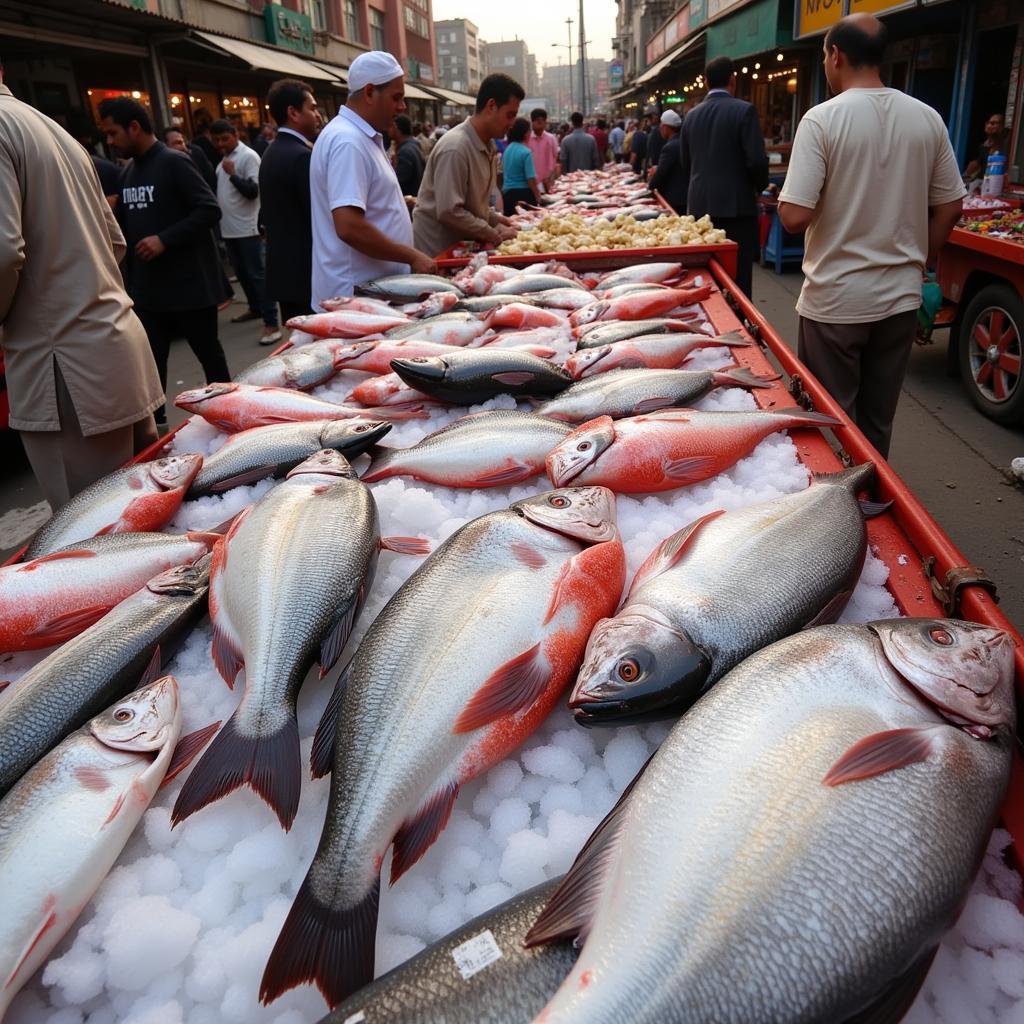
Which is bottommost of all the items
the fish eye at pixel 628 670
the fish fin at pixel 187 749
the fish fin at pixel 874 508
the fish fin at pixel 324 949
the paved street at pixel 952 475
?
the paved street at pixel 952 475

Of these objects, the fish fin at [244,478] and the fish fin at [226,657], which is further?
the fish fin at [244,478]

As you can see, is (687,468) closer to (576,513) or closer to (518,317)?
(576,513)

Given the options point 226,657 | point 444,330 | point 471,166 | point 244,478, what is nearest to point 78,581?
point 226,657

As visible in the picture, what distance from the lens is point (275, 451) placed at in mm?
2146

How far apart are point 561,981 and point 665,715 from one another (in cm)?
43

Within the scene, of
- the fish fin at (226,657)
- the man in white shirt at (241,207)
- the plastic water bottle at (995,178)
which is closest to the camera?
the fish fin at (226,657)

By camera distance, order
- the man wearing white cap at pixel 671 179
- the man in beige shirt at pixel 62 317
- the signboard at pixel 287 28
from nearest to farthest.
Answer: the man in beige shirt at pixel 62 317 → the man wearing white cap at pixel 671 179 → the signboard at pixel 287 28

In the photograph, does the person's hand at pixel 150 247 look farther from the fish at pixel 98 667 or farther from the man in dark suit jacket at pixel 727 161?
the man in dark suit jacket at pixel 727 161

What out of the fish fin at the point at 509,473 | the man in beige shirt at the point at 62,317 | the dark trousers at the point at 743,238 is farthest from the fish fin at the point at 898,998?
the dark trousers at the point at 743,238

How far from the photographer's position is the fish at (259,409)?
97.4 inches

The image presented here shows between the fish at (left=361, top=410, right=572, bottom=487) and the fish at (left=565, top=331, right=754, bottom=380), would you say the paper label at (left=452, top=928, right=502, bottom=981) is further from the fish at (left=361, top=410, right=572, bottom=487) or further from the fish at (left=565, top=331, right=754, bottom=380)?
the fish at (left=565, top=331, right=754, bottom=380)

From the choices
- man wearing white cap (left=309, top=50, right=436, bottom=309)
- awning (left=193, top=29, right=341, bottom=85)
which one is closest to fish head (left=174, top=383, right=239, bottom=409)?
man wearing white cap (left=309, top=50, right=436, bottom=309)

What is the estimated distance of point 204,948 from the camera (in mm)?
1011

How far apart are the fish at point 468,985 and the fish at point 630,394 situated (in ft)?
5.19
